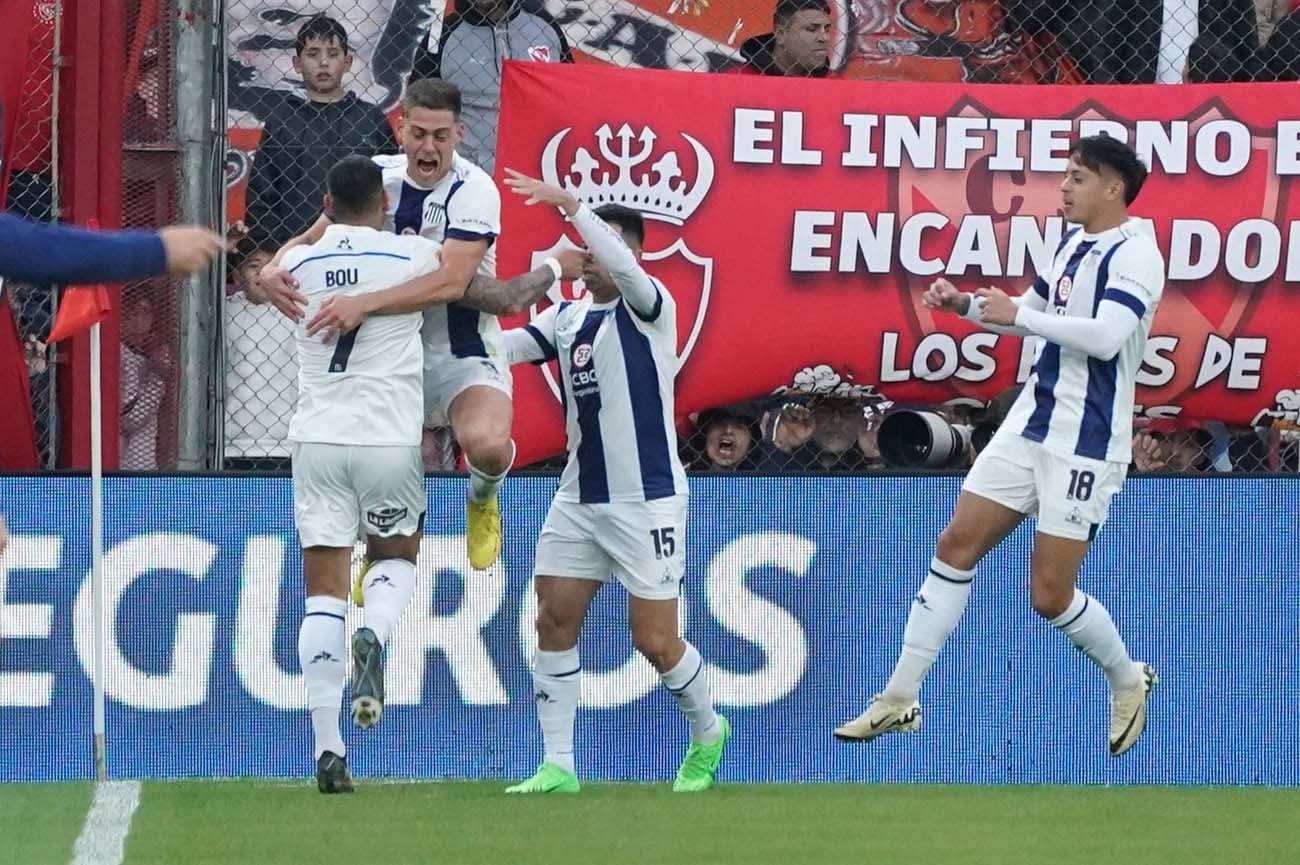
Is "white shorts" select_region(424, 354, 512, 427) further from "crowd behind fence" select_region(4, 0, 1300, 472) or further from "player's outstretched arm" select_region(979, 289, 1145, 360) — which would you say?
"player's outstretched arm" select_region(979, 289, 1145, 360)

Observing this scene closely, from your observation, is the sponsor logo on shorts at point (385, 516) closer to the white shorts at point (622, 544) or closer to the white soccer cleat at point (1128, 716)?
the white shorts at point (622, 544)

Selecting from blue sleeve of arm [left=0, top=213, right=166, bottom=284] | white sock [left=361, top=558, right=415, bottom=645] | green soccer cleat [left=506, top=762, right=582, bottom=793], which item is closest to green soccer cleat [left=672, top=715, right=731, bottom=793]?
green soccer cleat [left=506, top=762, right=582, bottom=793]

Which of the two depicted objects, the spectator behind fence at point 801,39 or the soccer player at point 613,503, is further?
the spectator behind fence at point 801,39

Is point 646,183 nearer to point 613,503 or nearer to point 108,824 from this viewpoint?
point 613,503

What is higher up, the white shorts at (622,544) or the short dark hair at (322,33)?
the short dark hair at (322,33)

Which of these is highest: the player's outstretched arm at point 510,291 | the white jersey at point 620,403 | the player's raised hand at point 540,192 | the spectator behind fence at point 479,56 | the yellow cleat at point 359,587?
the spectator behind fence at point 479,56

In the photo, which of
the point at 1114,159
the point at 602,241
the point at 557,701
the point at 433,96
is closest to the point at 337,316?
the point at 433,96

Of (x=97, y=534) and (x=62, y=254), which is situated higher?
(x=62, y=254)

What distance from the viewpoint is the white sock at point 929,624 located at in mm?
9070

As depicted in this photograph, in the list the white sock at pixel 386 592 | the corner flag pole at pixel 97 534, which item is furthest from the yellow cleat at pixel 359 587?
the corner flag pole at pixel 97 534

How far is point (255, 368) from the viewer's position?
1086cm

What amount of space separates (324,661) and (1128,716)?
299cm

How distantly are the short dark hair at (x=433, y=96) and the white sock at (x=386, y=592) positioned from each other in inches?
65.1

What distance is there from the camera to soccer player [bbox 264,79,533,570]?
8844mm
